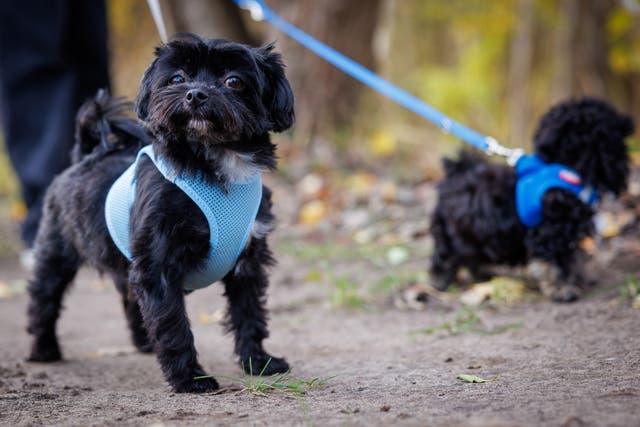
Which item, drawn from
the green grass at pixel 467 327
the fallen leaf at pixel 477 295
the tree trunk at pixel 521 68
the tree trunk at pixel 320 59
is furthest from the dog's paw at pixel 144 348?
the tree trunk at pixel 521 68

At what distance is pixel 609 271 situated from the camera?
5.42 meters

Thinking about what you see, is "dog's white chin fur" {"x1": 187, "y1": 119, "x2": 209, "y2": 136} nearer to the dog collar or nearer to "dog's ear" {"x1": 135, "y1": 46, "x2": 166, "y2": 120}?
"dog's ear" {"x1": 135, "y1": 46, "x2": 166, "y2": 120}

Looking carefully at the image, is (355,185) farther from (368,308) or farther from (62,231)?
(62,231)

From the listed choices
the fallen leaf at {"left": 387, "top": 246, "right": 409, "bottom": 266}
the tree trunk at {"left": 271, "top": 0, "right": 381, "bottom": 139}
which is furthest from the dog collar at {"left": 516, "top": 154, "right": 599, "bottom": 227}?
the tree trunk at {"left": 271, "top": 0, "right": 381, "bottom": 139}

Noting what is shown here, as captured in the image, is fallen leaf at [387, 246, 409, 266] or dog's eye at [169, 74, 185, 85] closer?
dog's eye at [169, 74, 185, 85]

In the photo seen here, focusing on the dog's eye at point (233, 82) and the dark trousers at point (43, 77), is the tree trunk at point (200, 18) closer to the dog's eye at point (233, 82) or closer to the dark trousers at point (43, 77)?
the dark trousers at point (43, 77)

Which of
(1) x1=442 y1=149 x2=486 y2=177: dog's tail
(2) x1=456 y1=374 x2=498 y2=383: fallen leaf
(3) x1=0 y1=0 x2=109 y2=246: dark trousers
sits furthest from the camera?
(3) x1=0 y1=0 x2=109 y2=246: dark trousers

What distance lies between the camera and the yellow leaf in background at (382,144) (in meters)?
9.34

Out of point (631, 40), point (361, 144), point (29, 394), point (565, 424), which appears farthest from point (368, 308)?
point (631, 40)

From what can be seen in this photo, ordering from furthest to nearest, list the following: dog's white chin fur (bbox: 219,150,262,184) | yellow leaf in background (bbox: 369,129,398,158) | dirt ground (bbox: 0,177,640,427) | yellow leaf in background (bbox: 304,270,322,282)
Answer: yellow leaf in background (bbox: 369,129,398,158), yellow leaf in background (bbox: 304,270,322,282), dog's white chin fur (bbox: 219,150,262,184), dirt ground (bbox: 0,177,640,427)

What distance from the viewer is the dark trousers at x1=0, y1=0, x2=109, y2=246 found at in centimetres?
641

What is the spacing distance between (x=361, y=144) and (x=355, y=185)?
3.94 feet

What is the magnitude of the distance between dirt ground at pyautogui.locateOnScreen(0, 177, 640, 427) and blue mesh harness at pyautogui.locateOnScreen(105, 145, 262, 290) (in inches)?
20.7

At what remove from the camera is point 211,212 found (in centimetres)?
321
